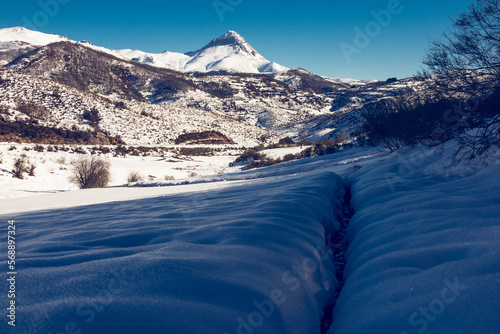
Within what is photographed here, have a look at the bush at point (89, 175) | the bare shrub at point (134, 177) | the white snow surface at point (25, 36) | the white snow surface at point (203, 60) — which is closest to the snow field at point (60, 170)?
the bare shrub at point (134, 177)

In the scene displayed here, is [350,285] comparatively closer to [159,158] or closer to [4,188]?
[4,188]

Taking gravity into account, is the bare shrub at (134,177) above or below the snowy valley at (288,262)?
above

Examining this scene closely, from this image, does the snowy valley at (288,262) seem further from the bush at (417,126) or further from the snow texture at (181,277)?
the bush at (417,126)

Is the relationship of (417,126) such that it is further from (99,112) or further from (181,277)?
(99,112)

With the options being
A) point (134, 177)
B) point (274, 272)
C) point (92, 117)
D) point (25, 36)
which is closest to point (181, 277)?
point (274, 272)

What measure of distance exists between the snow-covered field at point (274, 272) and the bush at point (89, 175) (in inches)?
413

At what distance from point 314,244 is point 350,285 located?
2.84ft

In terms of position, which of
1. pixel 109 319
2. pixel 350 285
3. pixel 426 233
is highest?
pixel 109 319

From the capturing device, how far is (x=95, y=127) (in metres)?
30.0

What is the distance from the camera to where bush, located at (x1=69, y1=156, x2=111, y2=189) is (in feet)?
47.2

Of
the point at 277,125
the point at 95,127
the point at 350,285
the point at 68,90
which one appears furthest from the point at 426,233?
the point at 277,125

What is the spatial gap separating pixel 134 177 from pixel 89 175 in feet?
7.33

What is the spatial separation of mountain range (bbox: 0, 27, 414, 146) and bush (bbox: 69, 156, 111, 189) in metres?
15.3

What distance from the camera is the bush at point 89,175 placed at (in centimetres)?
1438
